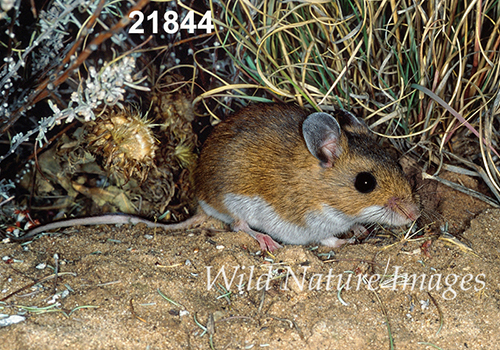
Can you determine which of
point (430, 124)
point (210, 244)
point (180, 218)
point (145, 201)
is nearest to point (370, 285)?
point (210, 244)

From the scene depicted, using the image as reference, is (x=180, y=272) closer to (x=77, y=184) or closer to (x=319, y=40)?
(x=77, y=184)

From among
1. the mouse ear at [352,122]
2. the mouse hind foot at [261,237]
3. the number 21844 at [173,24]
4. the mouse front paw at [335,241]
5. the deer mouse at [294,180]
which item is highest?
the number 21844 at [173,24]

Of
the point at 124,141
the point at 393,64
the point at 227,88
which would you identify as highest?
the point at 393,64

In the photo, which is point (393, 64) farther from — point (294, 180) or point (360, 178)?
point (294, 180)

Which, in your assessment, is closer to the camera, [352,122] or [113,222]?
[352,122]

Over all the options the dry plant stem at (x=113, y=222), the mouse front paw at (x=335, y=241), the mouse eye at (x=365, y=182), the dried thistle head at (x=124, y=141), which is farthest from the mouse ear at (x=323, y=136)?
the dried thistle head at (x=124, y=141)

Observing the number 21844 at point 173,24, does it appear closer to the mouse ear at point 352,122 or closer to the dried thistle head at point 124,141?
the dried thistle head at point 124,141

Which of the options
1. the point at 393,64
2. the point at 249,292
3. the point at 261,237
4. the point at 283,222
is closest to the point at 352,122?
the point at 393,64
